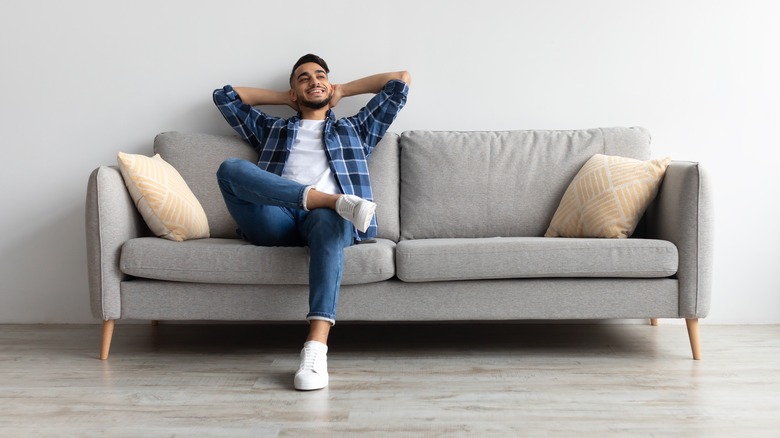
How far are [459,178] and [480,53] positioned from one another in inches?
25.4

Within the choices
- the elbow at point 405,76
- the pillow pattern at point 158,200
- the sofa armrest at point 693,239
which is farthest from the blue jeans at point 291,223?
the sofa armrest at point 693,239

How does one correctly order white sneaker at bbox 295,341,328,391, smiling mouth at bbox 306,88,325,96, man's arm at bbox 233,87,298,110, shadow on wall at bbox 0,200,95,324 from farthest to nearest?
shadow on wall at bbox 0,200,95,324 < man's arm at bbox 233,87,298,110 < smiling mouth at bbox 306,88,325,96 < white sneaker at bbox 295,341,328,391

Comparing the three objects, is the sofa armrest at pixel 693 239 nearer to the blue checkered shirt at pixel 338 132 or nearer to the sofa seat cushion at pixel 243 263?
the sofa seat cushion at pixel 243 263

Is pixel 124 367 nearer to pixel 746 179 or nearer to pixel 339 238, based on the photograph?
pixel 339 238

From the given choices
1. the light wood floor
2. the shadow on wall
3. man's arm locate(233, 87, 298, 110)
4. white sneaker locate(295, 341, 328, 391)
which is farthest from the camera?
the shadow on wall

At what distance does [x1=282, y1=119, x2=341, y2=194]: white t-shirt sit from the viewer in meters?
3.02

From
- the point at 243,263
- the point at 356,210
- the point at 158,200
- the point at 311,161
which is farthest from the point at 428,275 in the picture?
the point at 158,200

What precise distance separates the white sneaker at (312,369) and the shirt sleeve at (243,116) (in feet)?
3.84

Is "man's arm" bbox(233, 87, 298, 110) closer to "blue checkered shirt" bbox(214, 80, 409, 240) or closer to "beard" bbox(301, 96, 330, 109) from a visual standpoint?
"blue checkered shirt" bbox(214, 80, 409, 240)

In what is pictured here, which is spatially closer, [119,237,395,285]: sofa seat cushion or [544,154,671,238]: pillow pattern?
[119,237,395,285]: sofa seat cushion

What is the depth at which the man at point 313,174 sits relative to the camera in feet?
8.13

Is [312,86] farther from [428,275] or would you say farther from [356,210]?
[428,275]

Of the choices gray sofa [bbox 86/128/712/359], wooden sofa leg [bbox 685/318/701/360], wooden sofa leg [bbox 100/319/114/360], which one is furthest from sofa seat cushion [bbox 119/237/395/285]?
wooden sofa leg [bbox 685/318/701/360]

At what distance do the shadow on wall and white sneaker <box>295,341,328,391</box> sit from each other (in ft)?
5.31
